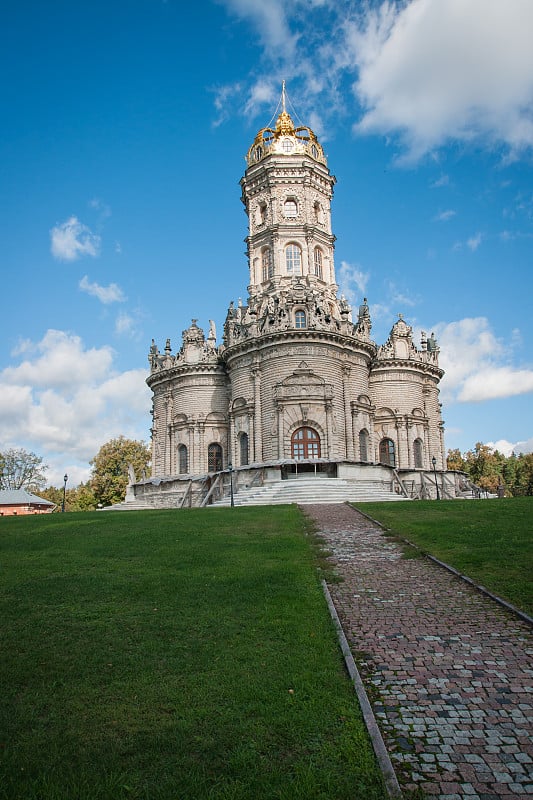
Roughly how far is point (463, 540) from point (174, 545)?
7.56 metres

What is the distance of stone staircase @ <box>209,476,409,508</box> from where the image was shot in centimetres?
3172

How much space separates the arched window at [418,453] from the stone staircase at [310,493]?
50.1ft

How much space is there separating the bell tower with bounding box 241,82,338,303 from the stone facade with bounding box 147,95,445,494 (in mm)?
107

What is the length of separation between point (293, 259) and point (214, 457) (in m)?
18.0

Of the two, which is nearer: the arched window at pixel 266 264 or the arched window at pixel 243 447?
the arched window at pixel 243 447

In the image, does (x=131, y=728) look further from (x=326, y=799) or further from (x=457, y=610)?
(x=457, y=610)

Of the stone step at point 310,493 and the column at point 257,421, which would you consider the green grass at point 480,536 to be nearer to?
the stone step at point 310,493

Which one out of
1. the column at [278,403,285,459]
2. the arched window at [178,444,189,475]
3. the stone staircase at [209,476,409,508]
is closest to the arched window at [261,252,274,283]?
the column at [278,403,285,459]

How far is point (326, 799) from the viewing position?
465cm

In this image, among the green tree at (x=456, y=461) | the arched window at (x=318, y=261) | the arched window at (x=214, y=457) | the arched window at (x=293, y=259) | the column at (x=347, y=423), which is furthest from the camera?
the green tree at (x=456, y=461)


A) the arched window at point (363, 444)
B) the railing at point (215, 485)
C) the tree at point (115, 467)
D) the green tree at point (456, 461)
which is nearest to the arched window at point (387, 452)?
the arched window at point (363, 444)

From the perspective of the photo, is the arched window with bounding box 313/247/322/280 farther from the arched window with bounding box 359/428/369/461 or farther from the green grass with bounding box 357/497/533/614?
the green grass with bounding box 357/497/533/614

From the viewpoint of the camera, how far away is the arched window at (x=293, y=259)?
50250 millimetres

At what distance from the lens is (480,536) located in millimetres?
15875
